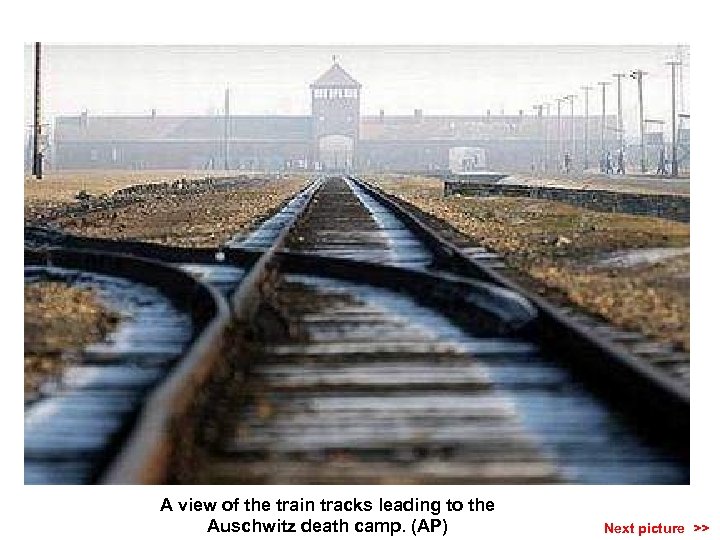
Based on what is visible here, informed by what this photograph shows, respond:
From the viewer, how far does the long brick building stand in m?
127

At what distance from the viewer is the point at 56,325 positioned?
9711mm

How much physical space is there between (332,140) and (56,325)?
131 metres

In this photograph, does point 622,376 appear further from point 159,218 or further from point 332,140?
point 332,140

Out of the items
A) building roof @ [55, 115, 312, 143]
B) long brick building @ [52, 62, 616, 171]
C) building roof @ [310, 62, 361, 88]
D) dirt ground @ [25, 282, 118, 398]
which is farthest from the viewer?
building roof @ [55, 115, 312, 143]

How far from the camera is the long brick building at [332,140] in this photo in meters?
127

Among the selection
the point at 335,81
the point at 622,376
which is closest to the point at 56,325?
the point at 622,376

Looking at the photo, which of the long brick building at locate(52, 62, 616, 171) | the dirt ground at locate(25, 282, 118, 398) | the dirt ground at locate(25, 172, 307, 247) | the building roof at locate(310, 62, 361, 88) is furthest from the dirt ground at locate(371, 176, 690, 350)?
the long brick building at locate(52, 62, 616, 171)

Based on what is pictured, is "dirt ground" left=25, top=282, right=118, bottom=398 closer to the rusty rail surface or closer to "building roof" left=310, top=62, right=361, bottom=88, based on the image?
the rusty rail surface

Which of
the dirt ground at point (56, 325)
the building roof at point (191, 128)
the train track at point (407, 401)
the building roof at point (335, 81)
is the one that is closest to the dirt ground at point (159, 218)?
the dirt ground at point (56, 325)

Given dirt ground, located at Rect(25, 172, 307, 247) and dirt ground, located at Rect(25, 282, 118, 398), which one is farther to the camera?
dirt ground, located at Rect(25, 172, 307, 247)

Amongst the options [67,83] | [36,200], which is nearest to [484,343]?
[67,83]

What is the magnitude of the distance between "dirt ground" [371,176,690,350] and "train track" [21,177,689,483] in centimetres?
73

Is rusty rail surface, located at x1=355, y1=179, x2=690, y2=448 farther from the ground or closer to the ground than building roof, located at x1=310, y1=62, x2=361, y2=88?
closer to the ground
